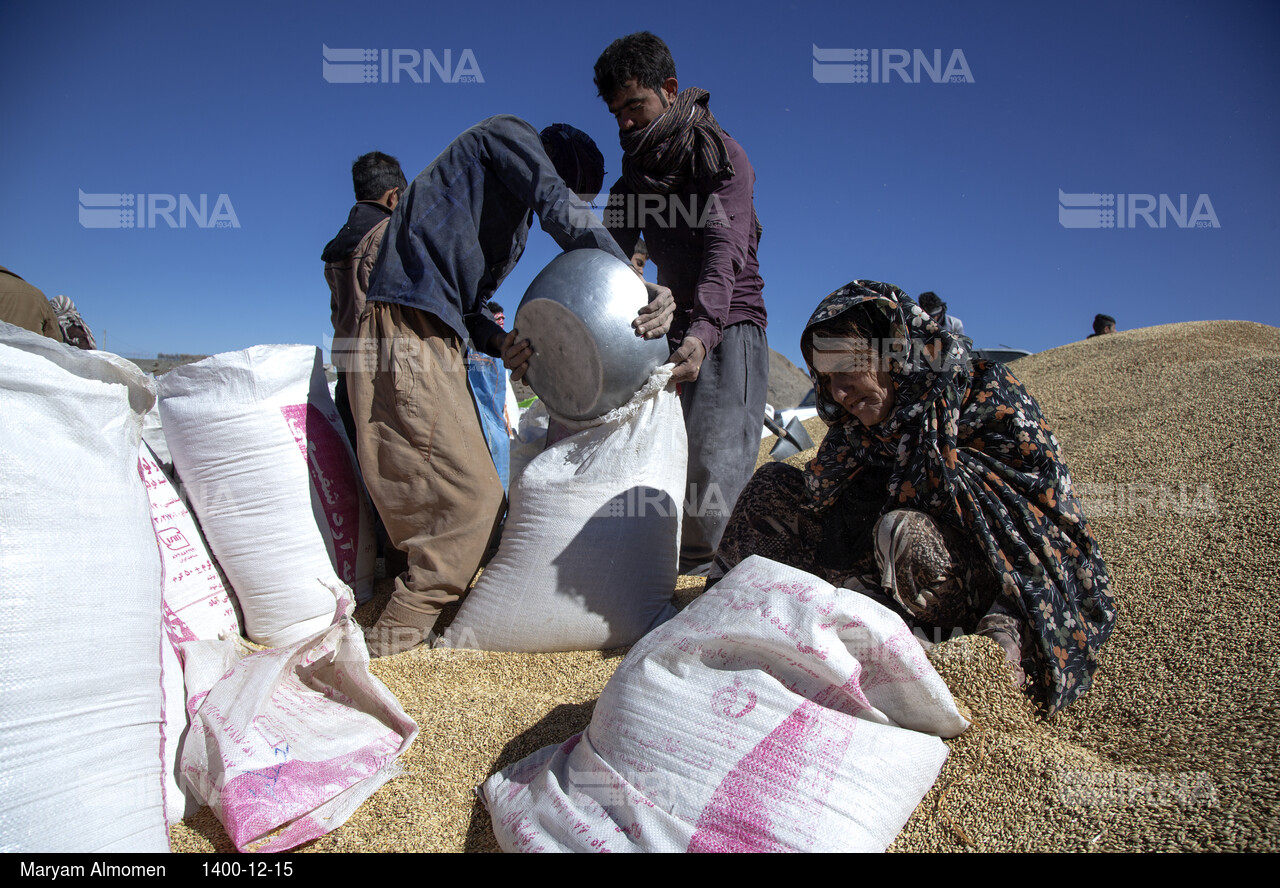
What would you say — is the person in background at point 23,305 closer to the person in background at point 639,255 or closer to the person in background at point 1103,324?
the person in background at point 639,255

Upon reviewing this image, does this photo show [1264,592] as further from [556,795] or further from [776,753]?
[556,795]

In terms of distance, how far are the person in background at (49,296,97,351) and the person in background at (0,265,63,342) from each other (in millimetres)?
1195

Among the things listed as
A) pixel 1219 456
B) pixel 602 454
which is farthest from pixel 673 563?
pixel 1219 456

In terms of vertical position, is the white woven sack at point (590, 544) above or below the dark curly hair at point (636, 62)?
below

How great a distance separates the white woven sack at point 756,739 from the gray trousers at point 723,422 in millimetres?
1250

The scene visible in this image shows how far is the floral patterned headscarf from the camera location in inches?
62.1

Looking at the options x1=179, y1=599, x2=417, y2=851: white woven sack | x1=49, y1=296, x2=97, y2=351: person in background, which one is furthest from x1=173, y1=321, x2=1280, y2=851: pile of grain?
x1=49, y1=296, x2=97, y2=351: person in background

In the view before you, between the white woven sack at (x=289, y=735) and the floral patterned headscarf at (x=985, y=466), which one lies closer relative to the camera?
the white woven sack at (x=289, y=735)

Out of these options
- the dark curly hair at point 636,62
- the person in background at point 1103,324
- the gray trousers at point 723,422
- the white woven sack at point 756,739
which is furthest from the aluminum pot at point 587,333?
the person in background at point 1103,324

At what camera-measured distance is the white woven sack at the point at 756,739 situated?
1073 mm

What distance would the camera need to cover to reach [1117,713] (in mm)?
1491

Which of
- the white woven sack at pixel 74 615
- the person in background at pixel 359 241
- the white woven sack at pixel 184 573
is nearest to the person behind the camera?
the white woven sack at pixel 74 615

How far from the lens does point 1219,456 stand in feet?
8.30

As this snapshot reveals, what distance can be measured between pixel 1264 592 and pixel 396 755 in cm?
207
